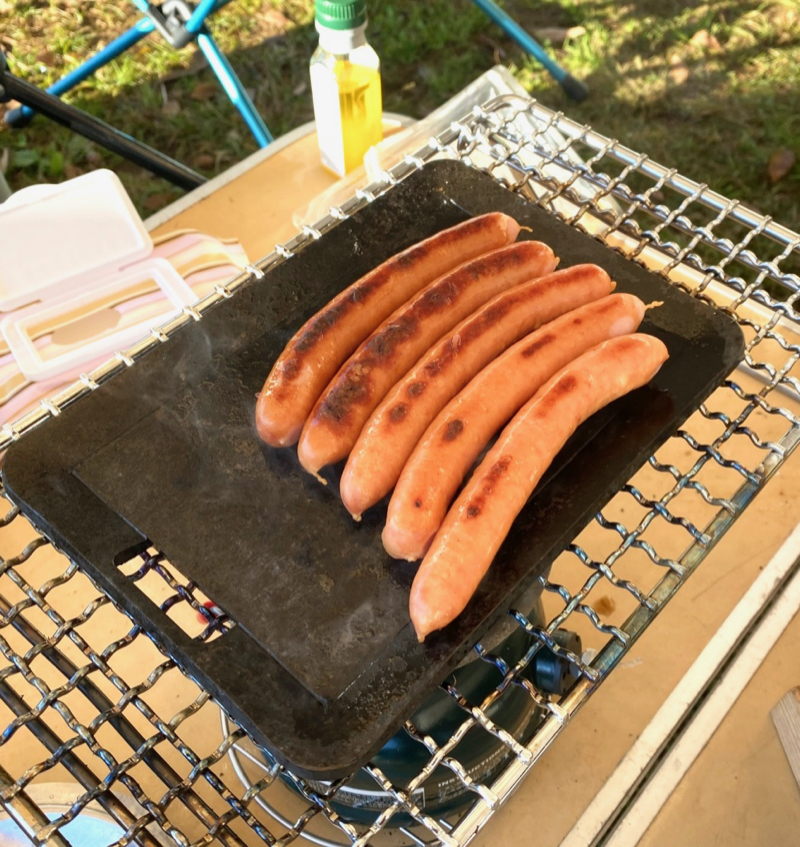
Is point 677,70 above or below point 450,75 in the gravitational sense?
below

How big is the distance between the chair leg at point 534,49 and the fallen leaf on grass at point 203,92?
152cm

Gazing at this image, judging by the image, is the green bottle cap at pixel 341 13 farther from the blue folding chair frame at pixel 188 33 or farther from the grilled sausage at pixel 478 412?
the grilled sausage at pixel 478 412

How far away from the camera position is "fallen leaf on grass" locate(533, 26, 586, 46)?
490cm

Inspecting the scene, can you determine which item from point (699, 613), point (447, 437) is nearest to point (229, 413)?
point (447, 437)

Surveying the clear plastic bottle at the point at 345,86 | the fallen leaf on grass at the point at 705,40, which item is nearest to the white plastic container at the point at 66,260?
the clear plastic bottle at the point at 345,86

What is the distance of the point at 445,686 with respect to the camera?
4.38 ft

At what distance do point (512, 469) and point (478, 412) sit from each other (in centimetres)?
14

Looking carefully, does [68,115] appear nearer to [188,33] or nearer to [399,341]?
[188,33]

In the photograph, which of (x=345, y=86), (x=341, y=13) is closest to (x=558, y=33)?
(x=345, y=86)

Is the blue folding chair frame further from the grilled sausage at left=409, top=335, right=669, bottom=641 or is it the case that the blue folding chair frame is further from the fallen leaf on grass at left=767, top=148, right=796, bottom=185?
the fallen leaf on grass at left=767, top=148, right=796, bottom=185

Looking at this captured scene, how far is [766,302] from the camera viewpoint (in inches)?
68.6

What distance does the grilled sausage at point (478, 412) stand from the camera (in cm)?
132

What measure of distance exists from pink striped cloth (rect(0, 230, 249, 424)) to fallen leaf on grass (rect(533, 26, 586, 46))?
123 inches

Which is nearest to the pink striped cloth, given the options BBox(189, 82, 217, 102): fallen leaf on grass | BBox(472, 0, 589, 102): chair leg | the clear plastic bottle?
the clear plastic bottle
